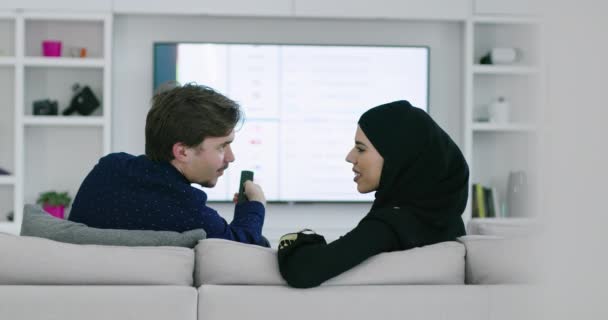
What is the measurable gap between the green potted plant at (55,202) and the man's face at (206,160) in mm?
3085

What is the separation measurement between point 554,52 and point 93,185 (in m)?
1.65

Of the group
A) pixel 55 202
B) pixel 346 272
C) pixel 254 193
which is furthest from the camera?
pixel 55 202

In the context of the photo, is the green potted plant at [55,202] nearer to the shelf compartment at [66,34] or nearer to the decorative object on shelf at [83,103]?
the decorative object on shelf at [83,103]

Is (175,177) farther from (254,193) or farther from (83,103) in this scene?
(83,103)

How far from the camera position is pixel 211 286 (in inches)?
52.9

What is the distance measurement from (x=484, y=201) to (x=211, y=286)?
3959 mm

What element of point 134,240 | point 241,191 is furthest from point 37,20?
point 134,240

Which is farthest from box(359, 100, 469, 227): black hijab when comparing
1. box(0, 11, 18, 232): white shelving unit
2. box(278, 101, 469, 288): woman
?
box(0, 11, 18, 232): white shelving unit

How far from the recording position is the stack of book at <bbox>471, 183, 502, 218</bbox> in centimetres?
504

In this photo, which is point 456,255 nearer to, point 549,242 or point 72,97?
point 549,242

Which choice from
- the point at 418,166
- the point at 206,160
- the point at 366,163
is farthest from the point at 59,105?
the point at 418,166

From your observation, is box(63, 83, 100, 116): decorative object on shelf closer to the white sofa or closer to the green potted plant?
the green potted plant

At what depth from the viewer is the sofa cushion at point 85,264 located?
1322mm

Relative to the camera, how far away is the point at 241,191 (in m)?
2.11
